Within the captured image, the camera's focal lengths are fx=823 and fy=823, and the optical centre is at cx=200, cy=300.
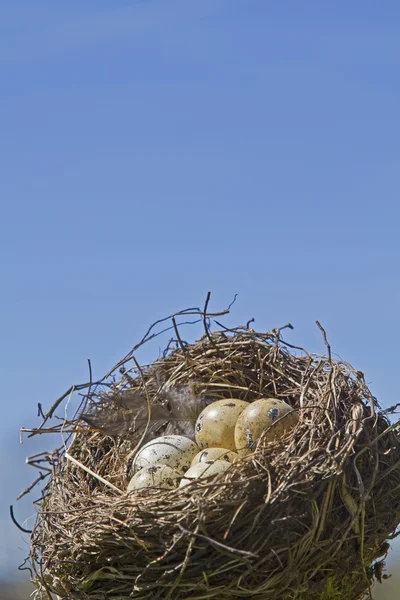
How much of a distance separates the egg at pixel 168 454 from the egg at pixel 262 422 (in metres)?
0.25

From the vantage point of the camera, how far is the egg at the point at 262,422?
3551mm

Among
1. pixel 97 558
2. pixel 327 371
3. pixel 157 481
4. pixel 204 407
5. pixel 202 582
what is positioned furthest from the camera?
pixel 204 407

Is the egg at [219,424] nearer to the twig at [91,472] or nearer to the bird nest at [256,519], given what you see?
the bird nest at [256,519]

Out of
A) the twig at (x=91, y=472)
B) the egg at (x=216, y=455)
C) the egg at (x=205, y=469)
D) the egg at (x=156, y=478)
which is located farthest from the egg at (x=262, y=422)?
the twig at (x=91, y=472)

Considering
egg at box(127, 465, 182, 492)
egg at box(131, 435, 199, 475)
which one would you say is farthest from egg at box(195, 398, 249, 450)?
egg at box(127, 465, 182, 492)

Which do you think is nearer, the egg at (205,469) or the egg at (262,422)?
the egg at (205,469)

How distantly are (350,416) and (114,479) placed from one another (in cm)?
118

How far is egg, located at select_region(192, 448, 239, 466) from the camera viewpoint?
3523mm

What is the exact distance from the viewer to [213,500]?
3039 millimetres

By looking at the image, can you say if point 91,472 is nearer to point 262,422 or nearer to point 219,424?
point 219,424

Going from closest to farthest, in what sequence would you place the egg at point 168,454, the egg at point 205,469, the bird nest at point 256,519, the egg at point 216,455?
the bird nest at point 256,519
the egg at point 205,469
the egg at point 216,455
the egg at point 168,454

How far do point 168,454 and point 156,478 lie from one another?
0.67ft

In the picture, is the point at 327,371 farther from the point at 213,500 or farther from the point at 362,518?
the point at 213,500

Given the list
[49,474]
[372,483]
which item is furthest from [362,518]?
[49,474]
